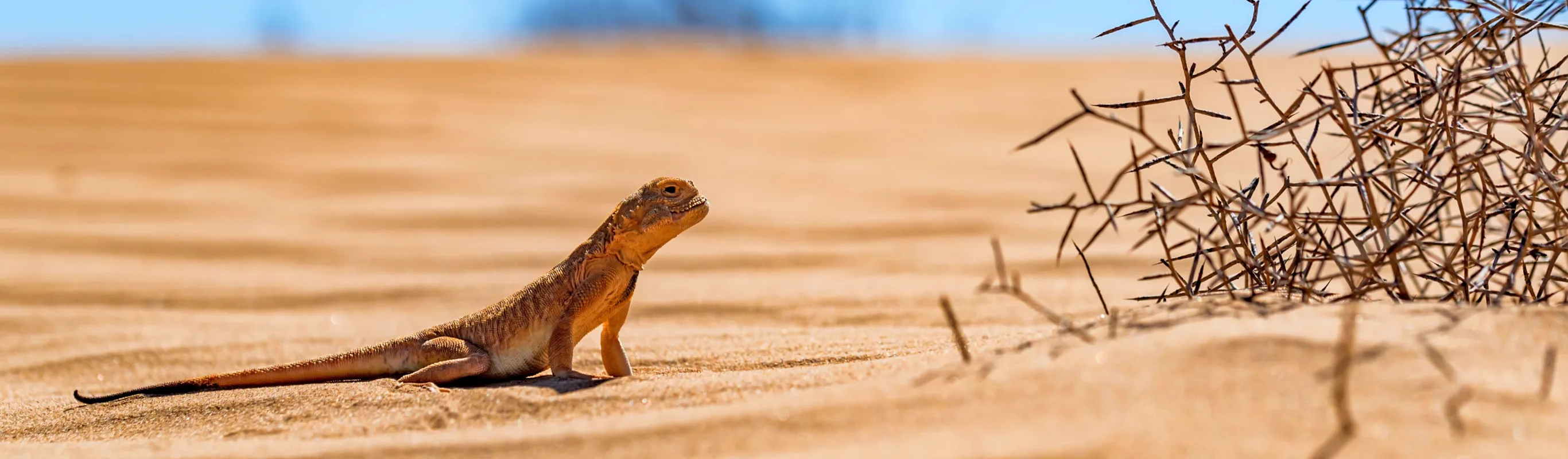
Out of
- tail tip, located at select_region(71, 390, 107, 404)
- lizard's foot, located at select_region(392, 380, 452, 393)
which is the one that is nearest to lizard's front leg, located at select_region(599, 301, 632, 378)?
lizard's foot, located at select_region(392, 380, 452, 393)

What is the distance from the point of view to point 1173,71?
1670cm

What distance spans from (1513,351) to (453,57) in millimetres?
18005

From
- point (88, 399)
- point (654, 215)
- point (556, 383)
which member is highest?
point (654, 215)

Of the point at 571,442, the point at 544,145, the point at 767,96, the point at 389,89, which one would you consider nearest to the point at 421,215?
the point at 544,145

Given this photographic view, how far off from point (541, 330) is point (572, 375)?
0.23m

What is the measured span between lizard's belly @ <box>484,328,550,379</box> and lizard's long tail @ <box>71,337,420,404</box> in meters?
0.20

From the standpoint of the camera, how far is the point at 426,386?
2881mm

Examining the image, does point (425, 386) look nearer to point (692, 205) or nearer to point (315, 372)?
point (315, 372)

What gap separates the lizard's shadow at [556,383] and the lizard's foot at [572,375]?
1cm

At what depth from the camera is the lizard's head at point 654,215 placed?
10.6 ft

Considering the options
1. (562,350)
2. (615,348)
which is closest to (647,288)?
(615,348)

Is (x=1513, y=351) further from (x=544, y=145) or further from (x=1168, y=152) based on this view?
(x=544, y=145)

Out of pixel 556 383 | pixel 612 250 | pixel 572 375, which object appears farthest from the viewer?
pixel 612 250

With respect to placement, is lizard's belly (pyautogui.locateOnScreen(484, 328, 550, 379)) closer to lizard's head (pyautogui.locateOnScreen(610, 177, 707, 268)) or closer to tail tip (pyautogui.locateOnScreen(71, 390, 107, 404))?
lizard's head (pyautogui.locateOnScreen(610, 177, 707, 268))
